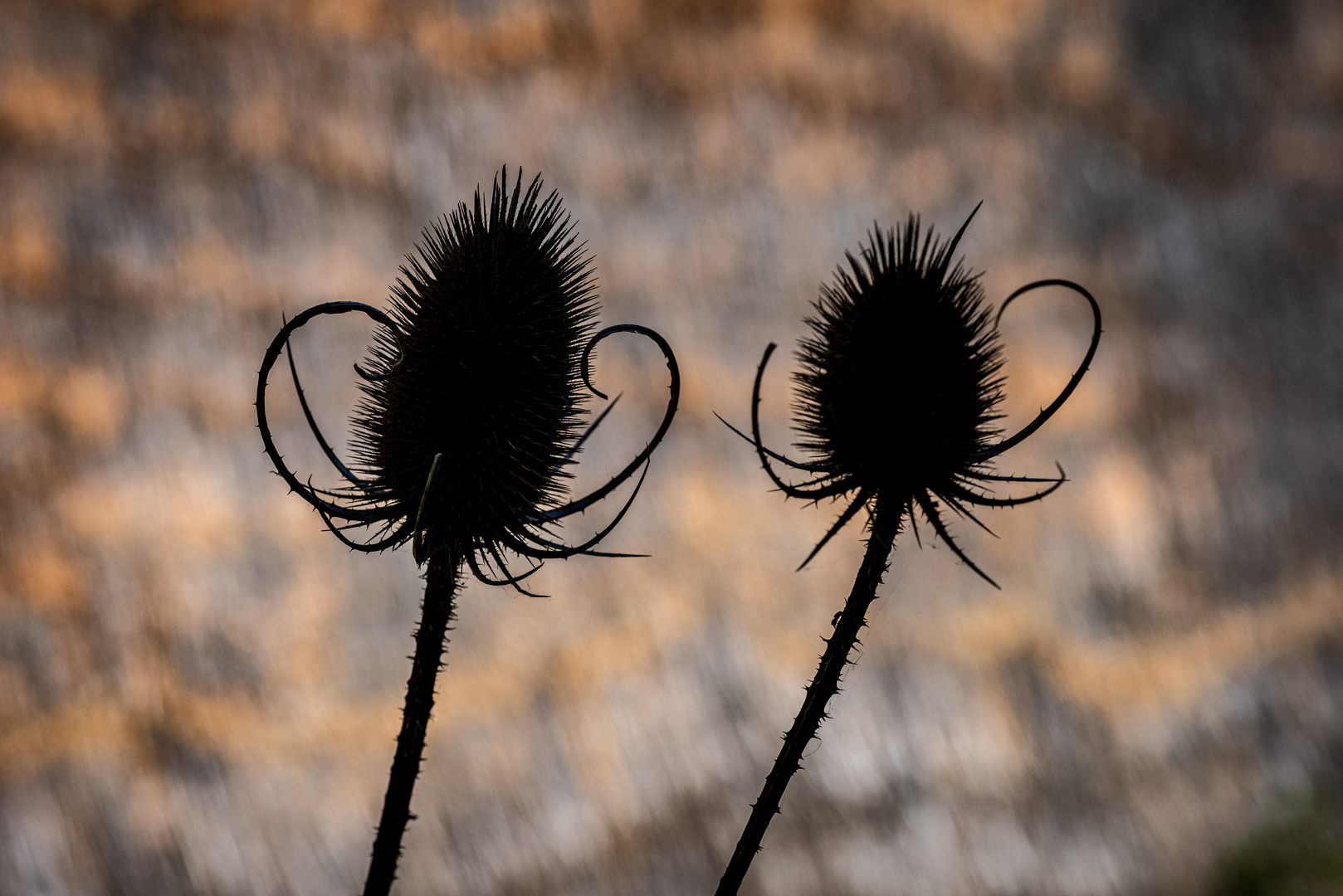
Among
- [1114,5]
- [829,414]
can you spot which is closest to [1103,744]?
[1114,5]

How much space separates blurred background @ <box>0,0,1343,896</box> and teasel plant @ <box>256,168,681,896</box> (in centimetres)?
71

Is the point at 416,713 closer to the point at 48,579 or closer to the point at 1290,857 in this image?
the point at 48,579

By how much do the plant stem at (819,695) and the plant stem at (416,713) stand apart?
0.21 metres

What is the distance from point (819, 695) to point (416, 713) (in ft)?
0.83

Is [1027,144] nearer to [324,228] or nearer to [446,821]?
[324,228]

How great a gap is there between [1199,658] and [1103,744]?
0.24 m

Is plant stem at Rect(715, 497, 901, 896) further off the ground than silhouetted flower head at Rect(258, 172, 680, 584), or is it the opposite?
silhouetted flower head at Rect(258, 172, 680, 584)

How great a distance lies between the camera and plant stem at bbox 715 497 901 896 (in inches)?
23.3

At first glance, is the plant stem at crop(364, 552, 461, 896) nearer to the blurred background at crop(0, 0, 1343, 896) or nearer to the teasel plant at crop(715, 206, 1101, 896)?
the teasel plant at crop(715, 206, 1101, 896)

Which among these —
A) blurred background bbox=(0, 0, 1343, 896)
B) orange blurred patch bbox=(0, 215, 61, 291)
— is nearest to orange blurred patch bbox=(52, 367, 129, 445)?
blurred background bbox=(0, 0, 1343, 896)

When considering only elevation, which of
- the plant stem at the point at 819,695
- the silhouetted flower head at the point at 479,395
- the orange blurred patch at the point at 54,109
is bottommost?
the plant stem at the point at 819,695

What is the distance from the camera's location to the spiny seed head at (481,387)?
62cm

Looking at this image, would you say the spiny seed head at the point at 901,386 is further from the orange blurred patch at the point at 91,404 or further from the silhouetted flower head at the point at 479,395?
the orange blurred patch at the point at 91,404

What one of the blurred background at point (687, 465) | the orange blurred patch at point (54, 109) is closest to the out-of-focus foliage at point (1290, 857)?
the blurred background at point (687, 465)
